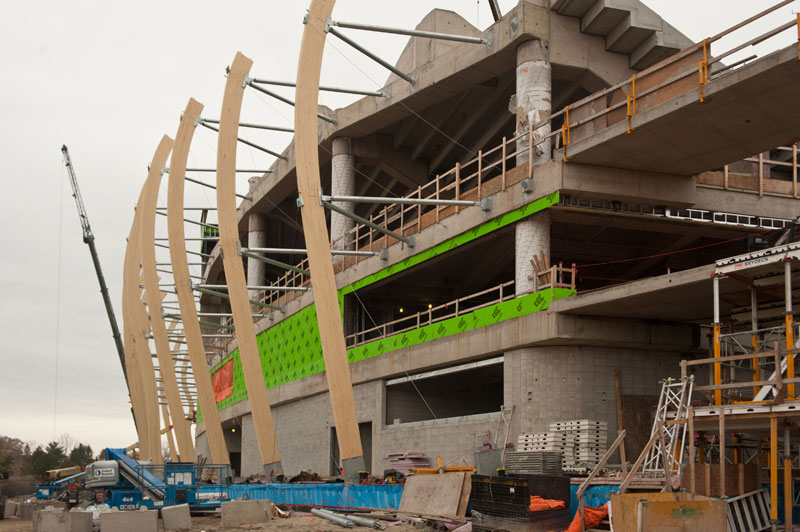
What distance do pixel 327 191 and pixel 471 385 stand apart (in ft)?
57.7

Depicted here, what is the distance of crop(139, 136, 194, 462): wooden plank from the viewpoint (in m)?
38.1

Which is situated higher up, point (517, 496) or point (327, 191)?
point (327, 191)

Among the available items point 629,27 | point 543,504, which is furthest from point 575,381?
point 629,27

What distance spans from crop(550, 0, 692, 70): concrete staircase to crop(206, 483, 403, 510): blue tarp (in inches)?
565

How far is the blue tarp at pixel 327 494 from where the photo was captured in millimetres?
21781

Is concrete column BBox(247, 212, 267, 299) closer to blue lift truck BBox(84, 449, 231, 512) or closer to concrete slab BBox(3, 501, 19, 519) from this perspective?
concrete slab BBox(3, 501, 19, 519)

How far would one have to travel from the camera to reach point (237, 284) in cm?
3039

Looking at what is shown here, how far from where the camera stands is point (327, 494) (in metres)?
24.4

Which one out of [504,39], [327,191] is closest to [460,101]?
[504,39]

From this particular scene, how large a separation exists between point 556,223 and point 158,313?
20837mm

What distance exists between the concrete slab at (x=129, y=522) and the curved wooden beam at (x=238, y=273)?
998 centimetres

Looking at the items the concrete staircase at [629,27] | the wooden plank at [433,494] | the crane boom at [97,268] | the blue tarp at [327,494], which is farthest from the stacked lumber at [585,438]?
the crane boom at [97,268]

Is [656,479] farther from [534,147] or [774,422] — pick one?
[534,147]

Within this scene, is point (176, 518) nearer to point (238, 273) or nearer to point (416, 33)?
point (238, 273)
